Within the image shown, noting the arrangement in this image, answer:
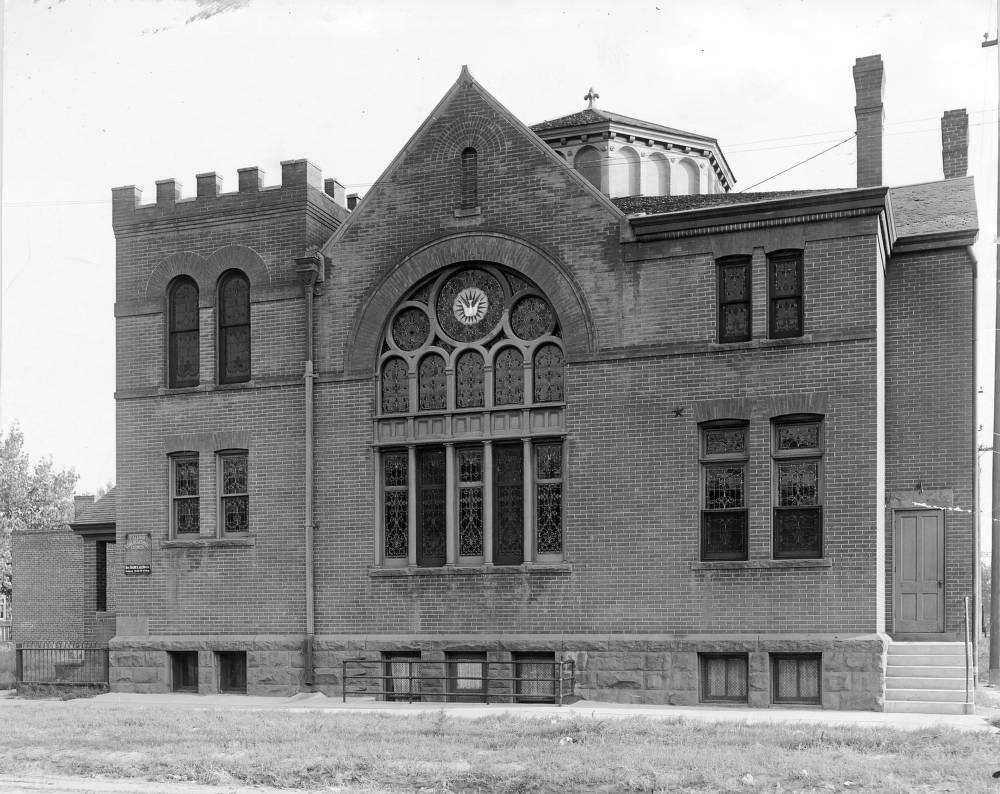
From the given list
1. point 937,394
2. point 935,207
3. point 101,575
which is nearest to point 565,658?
point 937,394

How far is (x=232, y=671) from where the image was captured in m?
24.6

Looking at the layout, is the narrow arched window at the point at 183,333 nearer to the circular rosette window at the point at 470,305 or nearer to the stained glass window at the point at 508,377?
the circular rosette window at the point at 470,305

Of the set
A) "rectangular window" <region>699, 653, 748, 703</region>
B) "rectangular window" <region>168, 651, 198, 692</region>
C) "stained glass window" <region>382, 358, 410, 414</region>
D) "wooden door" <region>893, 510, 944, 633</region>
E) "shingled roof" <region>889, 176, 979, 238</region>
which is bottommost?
"rectangular window" <region>168, 651, 198, 692</region>

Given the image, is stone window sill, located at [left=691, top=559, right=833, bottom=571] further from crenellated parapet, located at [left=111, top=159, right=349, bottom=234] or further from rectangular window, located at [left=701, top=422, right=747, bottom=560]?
crenellated parapet, located at [left=111, top=159, right=349, bottom=234]

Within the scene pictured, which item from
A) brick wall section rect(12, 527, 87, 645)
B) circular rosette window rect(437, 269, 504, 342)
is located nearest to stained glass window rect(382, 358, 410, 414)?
circular rosette window rect(437, 269, 504, 342)

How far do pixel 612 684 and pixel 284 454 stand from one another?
291 inches

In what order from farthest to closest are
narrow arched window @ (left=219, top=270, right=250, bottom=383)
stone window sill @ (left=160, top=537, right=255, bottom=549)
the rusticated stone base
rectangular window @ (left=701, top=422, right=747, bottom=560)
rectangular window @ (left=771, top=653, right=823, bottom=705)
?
narrow arched window @ (left=219, top=270, right=250, bottom=383) < stone window sill @ (left=160, top=537, right=255, bottom=549) < rectangular window @ (left=701, top=422, right=747, bottom=560) < rectangular window @ (left=771, top=653, right=823, bottom=705) < the rusticated stone base

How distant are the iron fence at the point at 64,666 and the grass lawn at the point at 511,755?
8929 mm

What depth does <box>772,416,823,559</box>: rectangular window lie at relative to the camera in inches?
821

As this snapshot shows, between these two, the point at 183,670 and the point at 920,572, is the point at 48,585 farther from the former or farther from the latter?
the point at 920,572

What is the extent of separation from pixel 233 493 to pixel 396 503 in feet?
11.0

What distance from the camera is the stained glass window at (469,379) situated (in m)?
23.2

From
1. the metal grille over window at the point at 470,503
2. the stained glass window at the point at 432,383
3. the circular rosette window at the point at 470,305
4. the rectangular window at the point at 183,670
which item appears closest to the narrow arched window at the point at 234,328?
the stained glass window at the point at 432,383

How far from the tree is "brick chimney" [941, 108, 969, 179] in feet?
144
